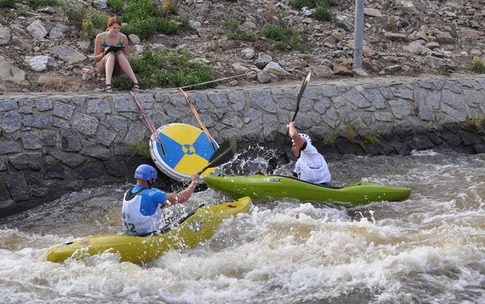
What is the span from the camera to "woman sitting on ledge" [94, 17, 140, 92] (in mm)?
11664

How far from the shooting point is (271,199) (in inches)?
397

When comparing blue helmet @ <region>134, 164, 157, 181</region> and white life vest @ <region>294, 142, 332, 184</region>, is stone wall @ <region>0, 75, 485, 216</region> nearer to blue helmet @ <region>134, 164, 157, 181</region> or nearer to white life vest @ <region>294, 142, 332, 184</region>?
white life vest @ <region>294, 142, 332, 184</region>

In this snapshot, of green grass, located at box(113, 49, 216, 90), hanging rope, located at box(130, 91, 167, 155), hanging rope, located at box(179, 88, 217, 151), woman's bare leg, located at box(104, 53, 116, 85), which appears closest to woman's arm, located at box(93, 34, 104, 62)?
woman's bare leg, located at box(104, 53, 116, 85)

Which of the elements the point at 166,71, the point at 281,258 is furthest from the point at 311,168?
the point at 166,71

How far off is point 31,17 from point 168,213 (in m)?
4.96

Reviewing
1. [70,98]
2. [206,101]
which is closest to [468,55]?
[206,101]

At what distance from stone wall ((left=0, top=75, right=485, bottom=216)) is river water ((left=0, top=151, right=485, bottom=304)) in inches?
19.2

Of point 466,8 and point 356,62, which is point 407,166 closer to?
point 356,62

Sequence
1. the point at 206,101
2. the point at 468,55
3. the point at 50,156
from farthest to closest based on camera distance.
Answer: the point at 468,55 < the point at 206,101 < the point at 50,156

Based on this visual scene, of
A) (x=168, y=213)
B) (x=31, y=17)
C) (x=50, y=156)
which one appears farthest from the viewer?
(x=31, y=17)

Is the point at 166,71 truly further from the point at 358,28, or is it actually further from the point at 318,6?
the point at 318,6

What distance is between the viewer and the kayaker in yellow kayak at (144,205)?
826 cm

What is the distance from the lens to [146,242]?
8258mm

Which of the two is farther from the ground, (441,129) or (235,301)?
(235,301)
